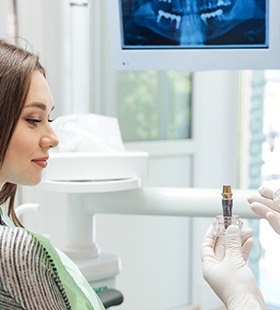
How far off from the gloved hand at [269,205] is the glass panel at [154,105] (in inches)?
60.1

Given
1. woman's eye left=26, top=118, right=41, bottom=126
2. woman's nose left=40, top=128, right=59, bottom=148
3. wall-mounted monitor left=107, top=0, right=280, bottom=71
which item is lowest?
woman's nose left=40, top=128, right=59, bottom=148

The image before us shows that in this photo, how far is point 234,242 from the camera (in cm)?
118

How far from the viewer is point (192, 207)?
5.78 ft

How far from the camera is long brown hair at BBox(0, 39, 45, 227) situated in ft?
3.45

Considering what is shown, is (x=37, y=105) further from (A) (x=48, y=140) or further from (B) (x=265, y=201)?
(B) (x=265, y=201)

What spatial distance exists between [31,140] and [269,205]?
0.55 meters

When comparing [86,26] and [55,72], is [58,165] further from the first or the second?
[55,72]

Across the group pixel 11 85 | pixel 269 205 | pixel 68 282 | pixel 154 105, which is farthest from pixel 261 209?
pixel 154 105

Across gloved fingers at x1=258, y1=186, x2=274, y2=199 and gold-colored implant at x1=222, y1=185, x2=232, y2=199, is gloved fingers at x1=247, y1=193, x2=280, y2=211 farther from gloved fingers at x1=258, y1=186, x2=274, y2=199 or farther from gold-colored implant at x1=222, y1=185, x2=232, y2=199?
gold-colored implant at x1=222, y1=185, x2=232, y2=199

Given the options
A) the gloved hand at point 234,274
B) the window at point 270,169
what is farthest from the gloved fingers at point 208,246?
the window at point 270,169

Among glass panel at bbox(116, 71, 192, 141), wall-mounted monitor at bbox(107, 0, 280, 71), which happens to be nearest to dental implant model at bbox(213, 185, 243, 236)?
wall-mounted monitor at bbox(107, 0, 280, 71)

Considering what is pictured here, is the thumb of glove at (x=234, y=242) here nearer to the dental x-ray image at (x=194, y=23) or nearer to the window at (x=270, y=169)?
the dental x-ray image at (x=194, y=23)

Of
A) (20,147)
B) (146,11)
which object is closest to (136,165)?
(146,11)

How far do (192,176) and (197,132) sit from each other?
229mm
